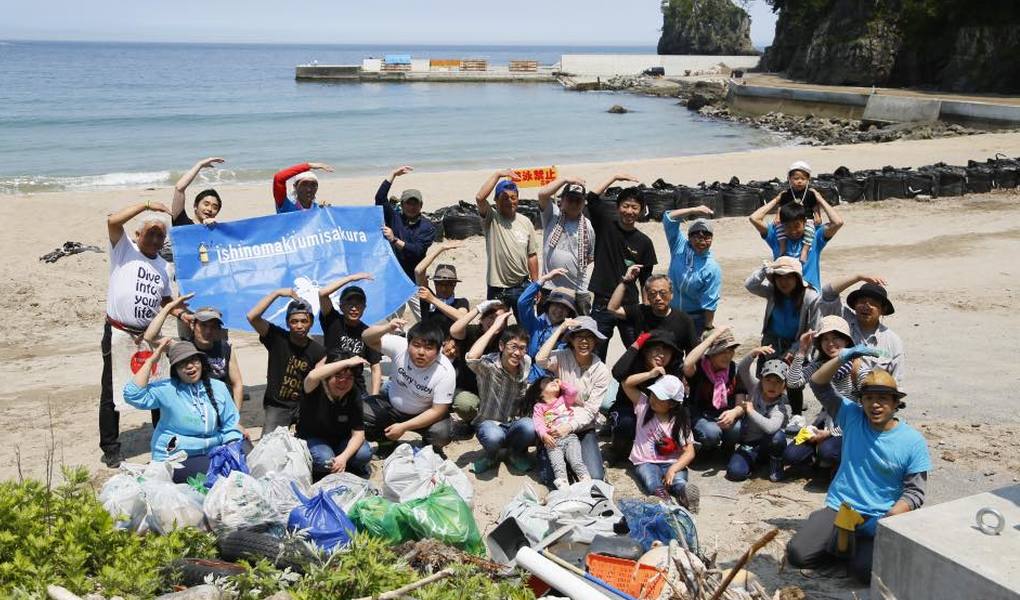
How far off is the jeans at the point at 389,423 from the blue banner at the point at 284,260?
1.25 m

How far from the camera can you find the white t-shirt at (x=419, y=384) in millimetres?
7750

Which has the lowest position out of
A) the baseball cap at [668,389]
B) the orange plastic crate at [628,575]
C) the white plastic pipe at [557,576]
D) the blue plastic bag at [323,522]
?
the blue plastic bag at [323,522]

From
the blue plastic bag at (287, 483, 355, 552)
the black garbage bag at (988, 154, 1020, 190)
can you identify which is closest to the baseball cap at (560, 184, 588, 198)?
the blue plastic bag at (287, 483, 355, 552)

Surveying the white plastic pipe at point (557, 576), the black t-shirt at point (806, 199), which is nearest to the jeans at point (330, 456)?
the white plastic pipe at point (557, 576)

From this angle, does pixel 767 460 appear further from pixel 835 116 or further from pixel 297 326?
pixel 835 116

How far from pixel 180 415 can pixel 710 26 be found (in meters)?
125

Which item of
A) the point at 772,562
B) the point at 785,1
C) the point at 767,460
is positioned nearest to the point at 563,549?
the point at 772,562

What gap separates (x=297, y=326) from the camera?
7578mm

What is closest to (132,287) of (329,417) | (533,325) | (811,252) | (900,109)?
(329,417)

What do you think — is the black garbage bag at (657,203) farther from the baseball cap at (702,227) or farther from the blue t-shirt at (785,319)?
the blue t-shirt at (785,319)

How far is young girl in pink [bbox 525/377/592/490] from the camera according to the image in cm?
727

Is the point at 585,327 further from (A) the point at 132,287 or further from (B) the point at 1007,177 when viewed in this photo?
(B) the point at 1007,177

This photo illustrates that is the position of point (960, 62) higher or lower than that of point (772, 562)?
higher

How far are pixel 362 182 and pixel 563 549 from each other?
19.6 m
